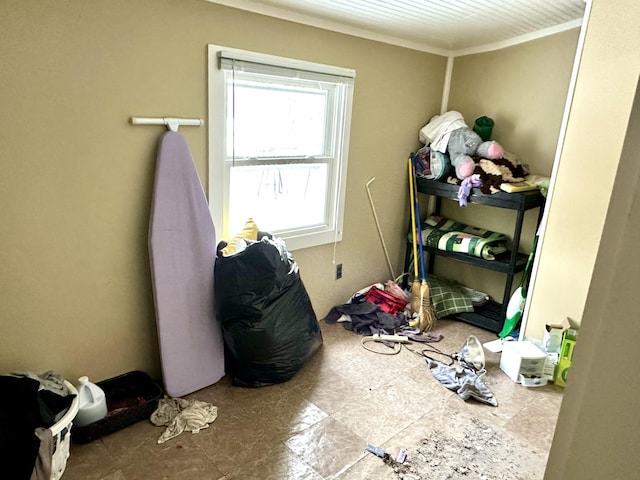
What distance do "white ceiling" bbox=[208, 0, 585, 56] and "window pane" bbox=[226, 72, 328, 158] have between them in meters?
0.40

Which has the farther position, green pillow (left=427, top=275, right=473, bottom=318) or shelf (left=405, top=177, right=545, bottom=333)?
green pillow (left=427, top=275, right=473, bottom=318)

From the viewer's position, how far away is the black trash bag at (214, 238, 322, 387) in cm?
234

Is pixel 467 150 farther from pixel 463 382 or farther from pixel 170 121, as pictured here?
pixel 170 121

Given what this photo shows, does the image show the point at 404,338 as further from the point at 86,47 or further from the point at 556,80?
the point at 86,47

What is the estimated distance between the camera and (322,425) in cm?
218

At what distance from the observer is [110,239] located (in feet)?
7.10

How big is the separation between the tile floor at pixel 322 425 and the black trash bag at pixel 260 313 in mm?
101

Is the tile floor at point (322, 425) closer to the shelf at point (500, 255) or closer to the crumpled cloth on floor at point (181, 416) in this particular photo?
the crumpled cloth on floor at point (181, 416)

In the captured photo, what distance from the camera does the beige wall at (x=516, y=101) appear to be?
3.15 m

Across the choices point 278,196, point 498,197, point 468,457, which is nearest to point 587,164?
point 498,197

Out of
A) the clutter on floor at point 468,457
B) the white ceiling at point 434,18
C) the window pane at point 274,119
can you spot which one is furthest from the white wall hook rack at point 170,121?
the clutter on floor at point 468,457

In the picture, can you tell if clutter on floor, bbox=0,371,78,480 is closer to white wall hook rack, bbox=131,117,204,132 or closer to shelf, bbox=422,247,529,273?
white wall hook rack, bbox=131,117,204,132

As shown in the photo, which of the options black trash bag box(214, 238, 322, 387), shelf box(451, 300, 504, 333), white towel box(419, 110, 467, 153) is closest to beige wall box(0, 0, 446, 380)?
black trash bag box(214, 238, 322, 387)

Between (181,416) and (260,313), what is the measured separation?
0.60m
